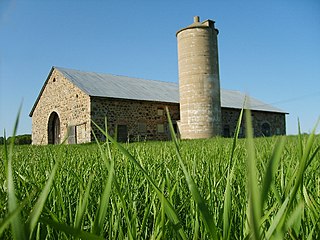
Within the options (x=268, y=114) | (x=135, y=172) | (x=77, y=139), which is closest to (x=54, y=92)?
(x=77, y=139)

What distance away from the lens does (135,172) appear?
38.3 inches

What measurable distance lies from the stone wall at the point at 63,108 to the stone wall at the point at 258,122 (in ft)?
24.8

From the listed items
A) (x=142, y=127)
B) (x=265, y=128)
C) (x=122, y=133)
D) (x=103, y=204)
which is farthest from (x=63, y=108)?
(x=103, y=204)

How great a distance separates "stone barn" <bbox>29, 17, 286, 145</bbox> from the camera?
11914mm

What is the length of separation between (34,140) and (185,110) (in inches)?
363

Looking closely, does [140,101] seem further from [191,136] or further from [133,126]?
[191,136]

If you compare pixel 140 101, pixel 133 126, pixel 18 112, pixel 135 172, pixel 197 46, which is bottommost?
pixel 135 172

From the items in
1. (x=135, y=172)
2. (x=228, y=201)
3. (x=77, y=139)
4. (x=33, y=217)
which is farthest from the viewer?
(x=77, y=139)

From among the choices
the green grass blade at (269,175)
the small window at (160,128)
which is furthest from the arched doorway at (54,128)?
the green grass blade at (269,175)

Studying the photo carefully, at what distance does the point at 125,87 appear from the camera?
49.5 feet

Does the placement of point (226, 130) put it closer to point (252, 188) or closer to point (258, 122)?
point (258, 122)

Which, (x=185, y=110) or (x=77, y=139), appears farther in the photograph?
(x=77, y=139)

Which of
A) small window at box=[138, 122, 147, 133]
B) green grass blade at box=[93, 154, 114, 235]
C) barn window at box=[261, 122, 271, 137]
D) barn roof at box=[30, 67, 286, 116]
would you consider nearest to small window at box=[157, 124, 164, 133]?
small window at box=[138, 122, 147, 133]

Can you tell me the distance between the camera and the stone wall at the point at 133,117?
41.4 ft
